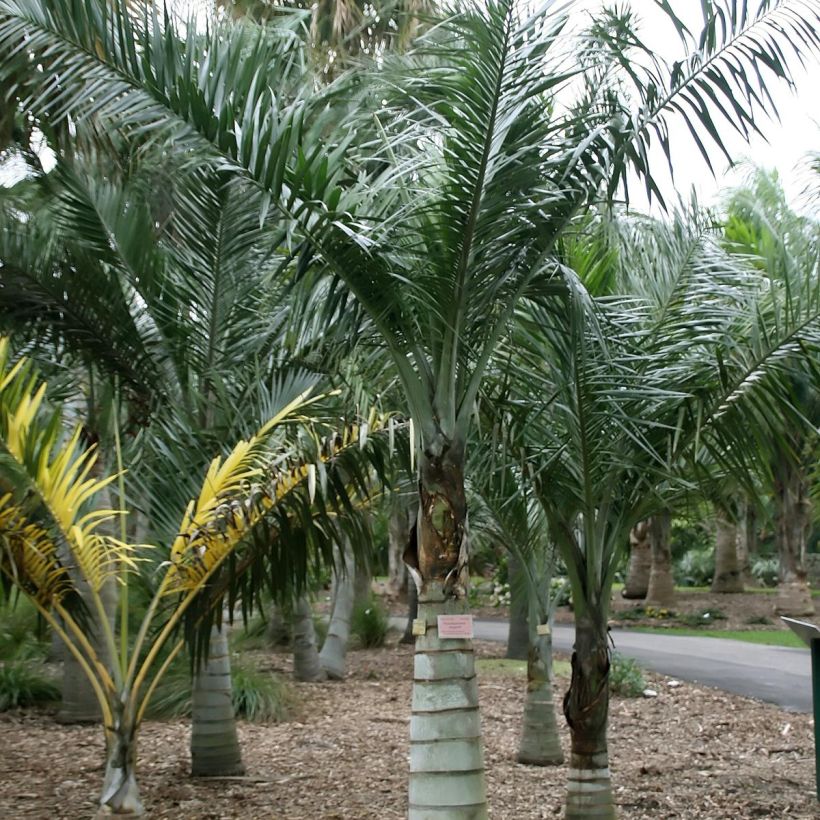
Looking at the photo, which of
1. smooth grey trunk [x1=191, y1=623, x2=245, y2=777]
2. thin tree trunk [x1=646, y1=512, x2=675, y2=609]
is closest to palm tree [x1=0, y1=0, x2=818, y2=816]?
smooth grey trunk [x1=191, y1=623, x2=245, y2=777]

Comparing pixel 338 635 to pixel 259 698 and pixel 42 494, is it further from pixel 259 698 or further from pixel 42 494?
pixel 42 494

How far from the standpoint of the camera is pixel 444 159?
5648mm

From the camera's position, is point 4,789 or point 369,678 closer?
point 4,789

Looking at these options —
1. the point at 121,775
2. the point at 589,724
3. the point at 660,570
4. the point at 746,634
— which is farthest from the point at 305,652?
the point at 660,570

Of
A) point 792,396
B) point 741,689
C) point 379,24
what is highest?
point 379,24

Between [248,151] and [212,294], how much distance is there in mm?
3151

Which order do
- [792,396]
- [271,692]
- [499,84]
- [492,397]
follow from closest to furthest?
[499,84]
[792,396]
[492,397]
[271,692]

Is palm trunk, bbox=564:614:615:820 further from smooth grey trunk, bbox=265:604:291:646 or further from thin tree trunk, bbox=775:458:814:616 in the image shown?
thin tree trunk, bbox=775:458:814:616

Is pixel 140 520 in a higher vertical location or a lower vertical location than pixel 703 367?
lower

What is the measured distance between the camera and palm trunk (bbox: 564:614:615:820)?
21.6ft

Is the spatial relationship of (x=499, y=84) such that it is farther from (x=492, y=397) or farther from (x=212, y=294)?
(x=212, y=294)

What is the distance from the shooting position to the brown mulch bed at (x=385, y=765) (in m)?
7.66

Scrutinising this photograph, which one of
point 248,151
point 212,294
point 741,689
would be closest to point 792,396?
point 248,151

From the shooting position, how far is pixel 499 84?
529 cm
